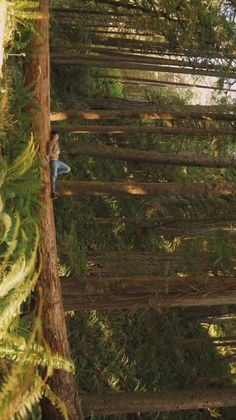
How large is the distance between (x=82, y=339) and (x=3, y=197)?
4.16 meters

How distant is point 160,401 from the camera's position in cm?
545

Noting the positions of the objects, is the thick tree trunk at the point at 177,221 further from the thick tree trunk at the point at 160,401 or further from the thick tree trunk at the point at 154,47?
the thick tree trunk at the point at 160,401

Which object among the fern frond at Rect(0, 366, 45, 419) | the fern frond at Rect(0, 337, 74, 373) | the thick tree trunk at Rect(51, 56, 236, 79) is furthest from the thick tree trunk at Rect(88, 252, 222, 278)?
the thick tree trunk at Rect(51, 56, 236, 79)

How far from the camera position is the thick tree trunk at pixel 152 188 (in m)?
5.62

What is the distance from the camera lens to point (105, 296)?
5234 millimetres

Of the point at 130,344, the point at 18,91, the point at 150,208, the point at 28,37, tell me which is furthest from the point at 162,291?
the point at 150,208

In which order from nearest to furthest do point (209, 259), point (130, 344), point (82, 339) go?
1. point (209, 259)
2. point (82, 339)
3. point (130, 344)

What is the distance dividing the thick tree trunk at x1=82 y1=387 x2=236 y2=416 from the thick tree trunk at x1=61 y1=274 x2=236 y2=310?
3.45 ft

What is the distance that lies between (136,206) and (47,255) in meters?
5.58

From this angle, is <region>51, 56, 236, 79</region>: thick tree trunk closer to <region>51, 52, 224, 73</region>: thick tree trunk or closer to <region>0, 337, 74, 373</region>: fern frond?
<region>51, 52, 224, 73</region>: thick tree trunk

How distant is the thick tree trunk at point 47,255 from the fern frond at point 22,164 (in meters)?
0.45

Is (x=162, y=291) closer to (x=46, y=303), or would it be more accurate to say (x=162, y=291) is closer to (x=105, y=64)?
(x=46, y=303)

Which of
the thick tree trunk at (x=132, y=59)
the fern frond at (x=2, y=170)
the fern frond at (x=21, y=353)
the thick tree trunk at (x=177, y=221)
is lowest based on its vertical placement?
the thick tree trunk at (x=177, y=221)

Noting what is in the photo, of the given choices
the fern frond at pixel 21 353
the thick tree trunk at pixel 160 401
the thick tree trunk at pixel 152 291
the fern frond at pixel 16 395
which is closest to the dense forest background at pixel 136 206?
the thick tree trunk at pixel 152 291
